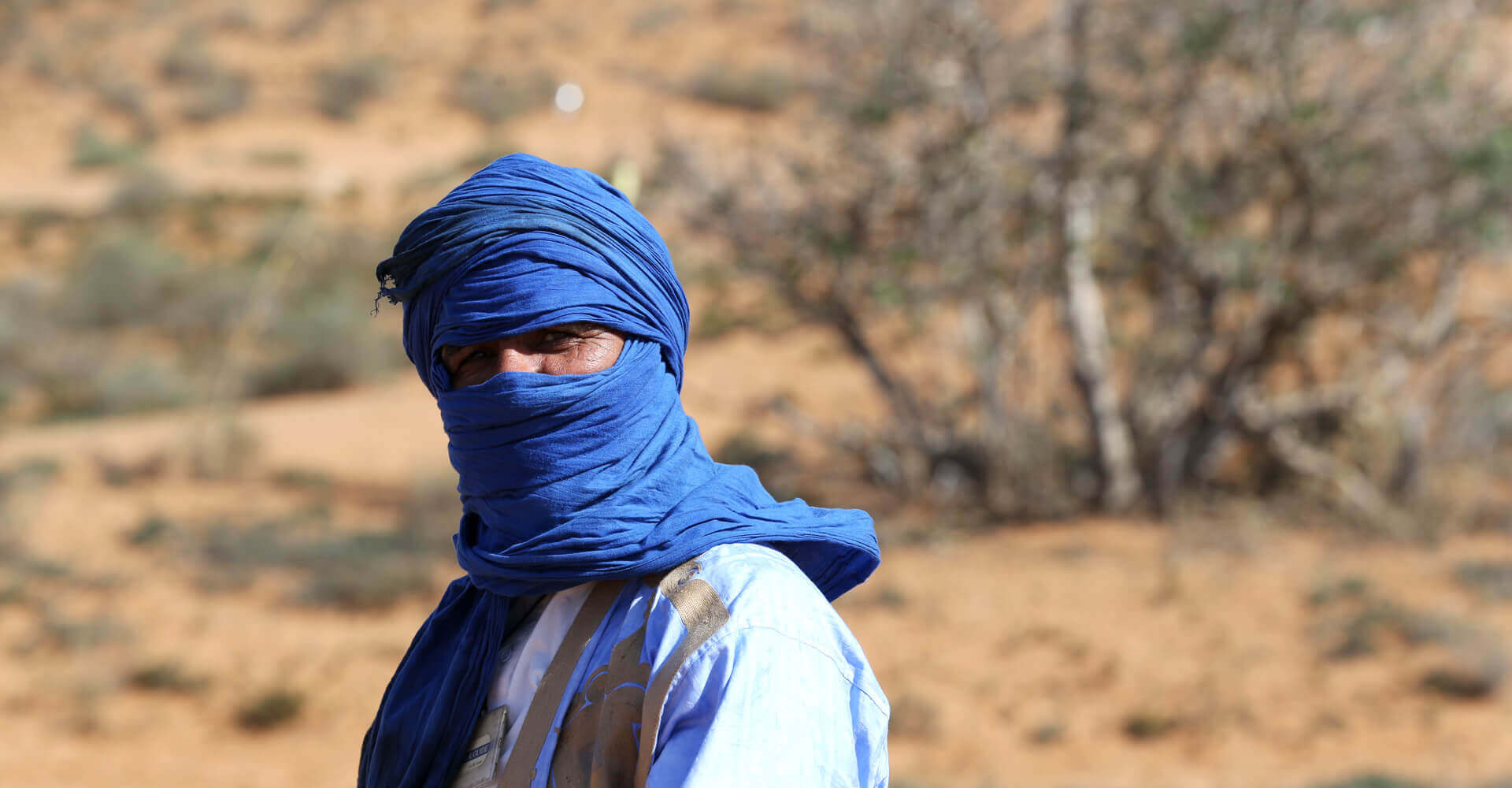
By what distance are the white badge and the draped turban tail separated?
0.02 m

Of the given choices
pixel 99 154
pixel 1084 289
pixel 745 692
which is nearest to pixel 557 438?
pixel 745 692

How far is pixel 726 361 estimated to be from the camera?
17562 mm

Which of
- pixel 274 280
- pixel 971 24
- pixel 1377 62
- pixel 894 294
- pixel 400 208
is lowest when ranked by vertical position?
pixel 894 294

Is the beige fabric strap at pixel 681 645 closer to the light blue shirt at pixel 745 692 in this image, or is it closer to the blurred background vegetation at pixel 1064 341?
the light blue shirt at pixel 745 692

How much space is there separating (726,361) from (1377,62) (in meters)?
10.4

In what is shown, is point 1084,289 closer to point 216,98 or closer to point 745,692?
point 745,692

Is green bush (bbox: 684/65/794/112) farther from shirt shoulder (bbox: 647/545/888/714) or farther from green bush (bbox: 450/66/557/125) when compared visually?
shirt shoulder (bbox: 647/545/888/714)

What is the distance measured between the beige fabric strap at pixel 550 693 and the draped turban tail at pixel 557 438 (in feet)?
0.15

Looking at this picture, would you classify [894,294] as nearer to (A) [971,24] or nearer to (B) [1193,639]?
(A) [971,24]

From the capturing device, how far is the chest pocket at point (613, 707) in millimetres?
1182

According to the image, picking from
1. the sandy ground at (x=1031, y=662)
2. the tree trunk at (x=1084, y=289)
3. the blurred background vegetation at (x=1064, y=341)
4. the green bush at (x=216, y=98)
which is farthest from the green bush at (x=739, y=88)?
the sandy ground at (x=1031, y=662)

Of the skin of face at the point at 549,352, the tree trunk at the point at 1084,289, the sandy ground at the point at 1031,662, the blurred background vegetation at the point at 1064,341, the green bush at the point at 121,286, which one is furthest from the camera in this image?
the green bush at the point at 121,286

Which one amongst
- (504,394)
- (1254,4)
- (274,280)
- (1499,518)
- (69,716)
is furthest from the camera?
(274,280)

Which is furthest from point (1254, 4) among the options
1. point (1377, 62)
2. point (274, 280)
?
point (274, 280)
